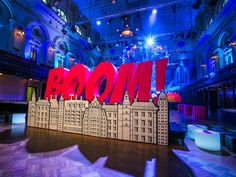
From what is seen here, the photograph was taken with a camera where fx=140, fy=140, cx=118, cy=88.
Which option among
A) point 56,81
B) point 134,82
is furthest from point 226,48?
point 56,81

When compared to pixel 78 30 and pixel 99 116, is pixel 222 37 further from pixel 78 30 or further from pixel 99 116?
pixel 78 30

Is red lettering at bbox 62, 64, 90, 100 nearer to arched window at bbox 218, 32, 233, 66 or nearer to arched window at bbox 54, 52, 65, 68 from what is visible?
arched window at bbox 54, 52, 65, 68

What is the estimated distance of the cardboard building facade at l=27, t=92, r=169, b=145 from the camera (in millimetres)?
3996

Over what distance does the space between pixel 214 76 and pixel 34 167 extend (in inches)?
558

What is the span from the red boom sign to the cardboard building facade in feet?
0.91

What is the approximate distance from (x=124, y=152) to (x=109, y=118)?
1.39 meters

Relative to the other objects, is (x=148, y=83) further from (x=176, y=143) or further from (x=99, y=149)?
(x=99, y=149)

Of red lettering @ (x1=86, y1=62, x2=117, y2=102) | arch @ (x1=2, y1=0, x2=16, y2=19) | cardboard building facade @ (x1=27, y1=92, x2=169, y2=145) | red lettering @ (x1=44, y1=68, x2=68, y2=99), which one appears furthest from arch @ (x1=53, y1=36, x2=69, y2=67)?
red lettering @ (x1=86, y1=62, x2=117, y2=102)

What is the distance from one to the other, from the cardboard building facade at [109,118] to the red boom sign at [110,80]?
0.91ft

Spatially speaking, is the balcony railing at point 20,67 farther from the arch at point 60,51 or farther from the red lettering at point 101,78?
the red lettering at point 101,78

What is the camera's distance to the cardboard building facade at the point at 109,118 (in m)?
4.00

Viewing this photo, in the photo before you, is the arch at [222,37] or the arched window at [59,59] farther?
the arched window at [59,59]

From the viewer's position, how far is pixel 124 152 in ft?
10.9

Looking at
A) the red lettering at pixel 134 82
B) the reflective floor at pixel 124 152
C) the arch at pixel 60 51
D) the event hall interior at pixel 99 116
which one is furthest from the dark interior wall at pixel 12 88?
the red lettering at pixel 134 82
